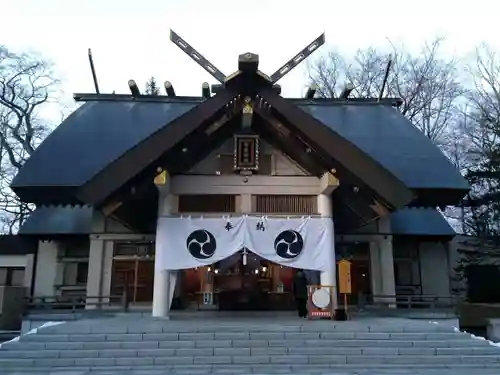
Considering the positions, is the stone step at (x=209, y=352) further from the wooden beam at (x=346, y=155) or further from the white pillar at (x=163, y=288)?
the wooden beam at (x=346, y=155)

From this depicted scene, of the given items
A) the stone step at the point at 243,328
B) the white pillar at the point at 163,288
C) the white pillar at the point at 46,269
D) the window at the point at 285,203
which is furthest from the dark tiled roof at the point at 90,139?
the stone step at the point at 243,328

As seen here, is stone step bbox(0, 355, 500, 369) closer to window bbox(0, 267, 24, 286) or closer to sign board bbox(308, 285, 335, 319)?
sign board bbox(308, 285, 335, 319)

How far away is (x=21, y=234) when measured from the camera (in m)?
15.3

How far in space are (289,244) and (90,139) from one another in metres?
8.36

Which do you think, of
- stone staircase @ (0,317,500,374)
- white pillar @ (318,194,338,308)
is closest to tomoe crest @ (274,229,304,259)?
white pillar @ (318,194,338,308)

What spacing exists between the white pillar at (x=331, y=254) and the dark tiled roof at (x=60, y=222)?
26.4ft

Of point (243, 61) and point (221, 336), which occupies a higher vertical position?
point (243, 61)

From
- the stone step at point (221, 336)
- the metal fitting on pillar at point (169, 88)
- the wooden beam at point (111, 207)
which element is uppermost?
the metal fitting on pillar at point (169, 88)

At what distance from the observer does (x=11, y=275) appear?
68.0 ft

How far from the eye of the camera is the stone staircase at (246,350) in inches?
289

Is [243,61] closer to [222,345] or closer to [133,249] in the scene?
[222,345]

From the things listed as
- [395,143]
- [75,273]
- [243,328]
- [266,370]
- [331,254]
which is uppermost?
[395,143]

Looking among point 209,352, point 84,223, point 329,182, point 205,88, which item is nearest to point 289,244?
point 329,182

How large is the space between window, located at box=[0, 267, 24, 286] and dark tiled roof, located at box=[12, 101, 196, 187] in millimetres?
8845
